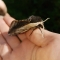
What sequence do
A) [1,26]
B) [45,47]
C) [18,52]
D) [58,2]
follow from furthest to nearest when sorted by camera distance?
[58,2] < [1,26] < [18,52] < [45,47]

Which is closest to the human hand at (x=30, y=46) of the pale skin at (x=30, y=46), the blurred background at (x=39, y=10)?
the pale skin at (x=30, y=46)

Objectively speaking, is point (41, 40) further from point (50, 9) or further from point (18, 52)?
point (50, 9)

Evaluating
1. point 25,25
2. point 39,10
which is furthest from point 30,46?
point 39,10

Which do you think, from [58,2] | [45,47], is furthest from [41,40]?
[58,2]

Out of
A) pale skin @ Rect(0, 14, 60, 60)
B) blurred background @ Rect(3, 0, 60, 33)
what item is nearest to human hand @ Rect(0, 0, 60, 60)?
pale skin @ Rect(0, 14, 60, 60)

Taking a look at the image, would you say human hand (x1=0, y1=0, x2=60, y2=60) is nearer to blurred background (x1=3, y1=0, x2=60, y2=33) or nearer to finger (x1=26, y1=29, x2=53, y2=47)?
finger (x1=26, y1=29, x2=53, y2=47)

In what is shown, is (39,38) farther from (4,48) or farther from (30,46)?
(4,48)
